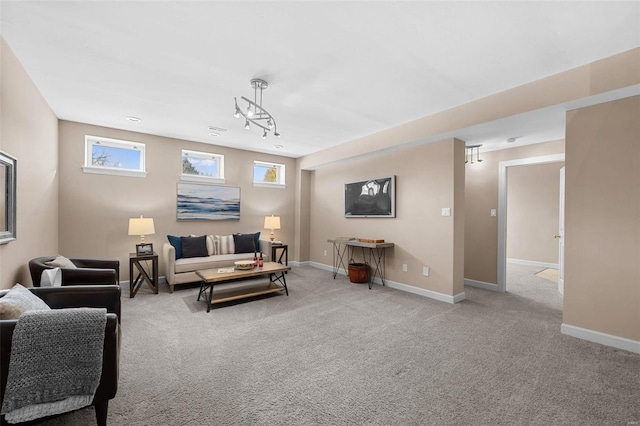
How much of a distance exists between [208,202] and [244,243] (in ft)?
3.48

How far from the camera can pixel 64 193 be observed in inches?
165

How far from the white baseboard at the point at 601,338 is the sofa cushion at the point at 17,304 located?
4.51 metres

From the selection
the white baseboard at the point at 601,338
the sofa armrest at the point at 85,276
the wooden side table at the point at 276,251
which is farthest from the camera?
the wooden side table at the point at 276,251

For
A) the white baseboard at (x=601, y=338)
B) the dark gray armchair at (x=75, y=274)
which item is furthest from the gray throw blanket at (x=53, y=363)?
the white baseboard at (x=601, y=338)

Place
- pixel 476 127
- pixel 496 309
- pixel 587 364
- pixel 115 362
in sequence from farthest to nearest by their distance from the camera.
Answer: pixel 496 309
pixel 476 127
pixel 587 364
pixel 115 362

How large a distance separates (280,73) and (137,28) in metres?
1.17

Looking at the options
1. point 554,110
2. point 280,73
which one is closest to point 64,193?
point 280,73

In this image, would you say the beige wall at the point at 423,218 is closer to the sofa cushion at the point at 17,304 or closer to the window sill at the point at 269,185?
the window sill at the point at 269,185

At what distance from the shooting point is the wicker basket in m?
5.01

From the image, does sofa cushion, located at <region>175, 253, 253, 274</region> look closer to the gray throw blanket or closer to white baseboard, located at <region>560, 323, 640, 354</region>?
the gray throw blanket

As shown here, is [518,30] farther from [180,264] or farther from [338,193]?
[180,264]

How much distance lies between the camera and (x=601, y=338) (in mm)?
2732

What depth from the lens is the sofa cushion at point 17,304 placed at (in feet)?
5.00

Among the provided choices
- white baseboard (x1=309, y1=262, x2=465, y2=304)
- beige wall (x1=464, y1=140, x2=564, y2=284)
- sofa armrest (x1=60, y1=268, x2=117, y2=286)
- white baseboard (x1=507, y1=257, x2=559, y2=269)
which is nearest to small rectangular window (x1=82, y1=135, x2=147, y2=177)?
sofa armrest (x1=60, y1=268, x2=117, y2=286)
